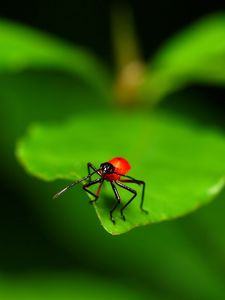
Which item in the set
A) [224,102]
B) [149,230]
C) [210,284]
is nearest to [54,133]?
[149,230]

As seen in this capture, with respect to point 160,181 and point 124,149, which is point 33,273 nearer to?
point 124,149

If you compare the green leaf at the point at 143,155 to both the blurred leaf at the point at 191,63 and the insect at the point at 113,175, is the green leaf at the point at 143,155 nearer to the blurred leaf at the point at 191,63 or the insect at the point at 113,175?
the insect at the point at 113,175

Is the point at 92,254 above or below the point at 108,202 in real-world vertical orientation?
above

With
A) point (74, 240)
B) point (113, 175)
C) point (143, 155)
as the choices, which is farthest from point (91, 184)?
point (74, 240)

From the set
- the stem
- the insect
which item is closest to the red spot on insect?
the insect

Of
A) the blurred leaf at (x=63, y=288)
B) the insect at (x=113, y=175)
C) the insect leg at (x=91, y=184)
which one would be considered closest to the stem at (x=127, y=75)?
the insect at (x=113, y=175)

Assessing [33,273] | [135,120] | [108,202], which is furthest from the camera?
[33,273]

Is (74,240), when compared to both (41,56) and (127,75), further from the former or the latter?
(41,56)
